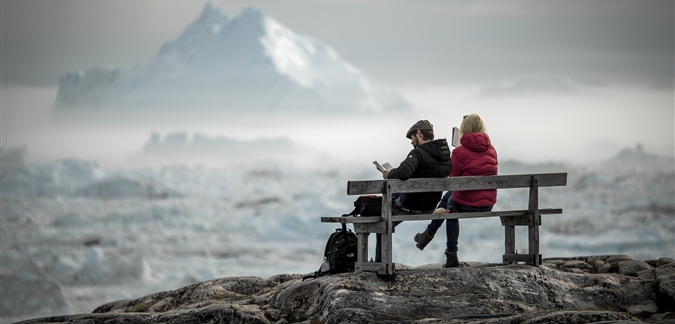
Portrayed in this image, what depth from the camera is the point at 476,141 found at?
45.6 ft

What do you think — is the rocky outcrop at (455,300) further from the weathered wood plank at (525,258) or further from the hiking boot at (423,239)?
the hiking boot at (423,239)

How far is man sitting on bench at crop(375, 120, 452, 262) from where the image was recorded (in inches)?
527

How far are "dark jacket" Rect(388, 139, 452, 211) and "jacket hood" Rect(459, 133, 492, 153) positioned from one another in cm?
36

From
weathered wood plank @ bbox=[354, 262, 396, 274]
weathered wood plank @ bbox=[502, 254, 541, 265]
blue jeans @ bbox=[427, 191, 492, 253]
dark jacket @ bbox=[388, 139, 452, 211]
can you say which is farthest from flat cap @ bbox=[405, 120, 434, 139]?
weathered wood plank @ bbox=[502, 254, 541, 265]

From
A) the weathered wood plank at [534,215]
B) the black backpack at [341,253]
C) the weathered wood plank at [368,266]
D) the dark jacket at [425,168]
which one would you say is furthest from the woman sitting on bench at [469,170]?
the black backpack at [341,253]

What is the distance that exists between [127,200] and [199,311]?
17771cm

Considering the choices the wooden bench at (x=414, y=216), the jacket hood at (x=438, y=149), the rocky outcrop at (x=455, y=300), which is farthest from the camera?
the jacket hood at (x=438, y=149)

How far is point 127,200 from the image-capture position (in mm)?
186375

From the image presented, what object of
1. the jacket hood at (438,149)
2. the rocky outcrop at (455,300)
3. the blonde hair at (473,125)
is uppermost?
the blonde hair at (473,125)

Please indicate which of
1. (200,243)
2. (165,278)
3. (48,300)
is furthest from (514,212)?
(200,243)

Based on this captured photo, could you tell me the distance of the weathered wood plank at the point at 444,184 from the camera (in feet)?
43.4

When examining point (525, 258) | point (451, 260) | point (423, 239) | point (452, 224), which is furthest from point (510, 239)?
point (423, 239)

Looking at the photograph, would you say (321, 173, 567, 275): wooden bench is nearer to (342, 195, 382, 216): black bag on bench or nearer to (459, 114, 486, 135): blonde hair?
(342, 195, 382, 216): black bag on bench

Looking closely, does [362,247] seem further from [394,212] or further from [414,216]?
[414,216]
